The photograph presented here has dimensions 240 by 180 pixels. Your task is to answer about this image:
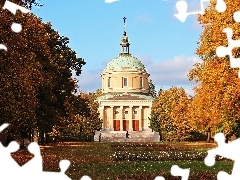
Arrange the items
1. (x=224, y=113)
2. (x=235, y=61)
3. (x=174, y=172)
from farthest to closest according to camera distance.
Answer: (x=224, y=113) < (x=235, y=61) < (x=174, y=172)

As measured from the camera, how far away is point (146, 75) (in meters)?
90.5

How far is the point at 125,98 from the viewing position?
8506cm

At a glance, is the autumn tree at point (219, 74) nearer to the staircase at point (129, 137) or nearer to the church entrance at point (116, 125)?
the staircase at point (129, 137)

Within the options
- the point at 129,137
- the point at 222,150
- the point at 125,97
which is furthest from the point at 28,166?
the point at 125,97

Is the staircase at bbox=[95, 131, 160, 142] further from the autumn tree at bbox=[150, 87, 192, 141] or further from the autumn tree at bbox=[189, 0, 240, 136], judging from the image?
the autumn tree at bbox=[189, 0, 240, 136]

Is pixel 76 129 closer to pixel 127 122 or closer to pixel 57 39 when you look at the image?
pixel 127 122

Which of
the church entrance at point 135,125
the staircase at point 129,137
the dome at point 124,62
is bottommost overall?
the staircase at point 129,137

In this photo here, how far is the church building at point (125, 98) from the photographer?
84.6m

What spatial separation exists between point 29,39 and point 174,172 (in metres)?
16.8

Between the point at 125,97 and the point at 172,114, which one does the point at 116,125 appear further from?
the point at 172,114

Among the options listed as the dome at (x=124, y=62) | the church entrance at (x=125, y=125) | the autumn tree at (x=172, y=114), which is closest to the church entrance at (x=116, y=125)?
the church entrance at (x=125, y=125)

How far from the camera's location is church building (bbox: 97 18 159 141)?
84625mm

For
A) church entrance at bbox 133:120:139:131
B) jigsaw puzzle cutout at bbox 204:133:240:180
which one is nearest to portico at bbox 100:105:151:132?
church entrance at bbox 133:120:139:131

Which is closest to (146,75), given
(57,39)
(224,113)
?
(57,39)
